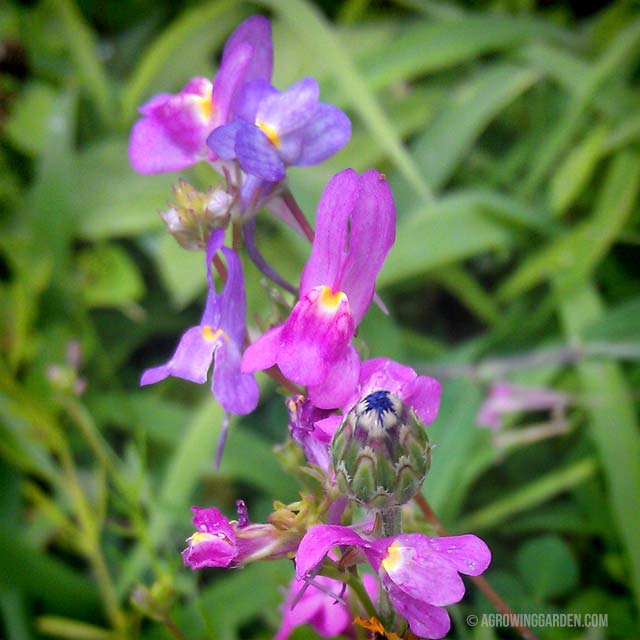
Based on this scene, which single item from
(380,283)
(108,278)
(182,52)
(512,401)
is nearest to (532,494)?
(512,401)

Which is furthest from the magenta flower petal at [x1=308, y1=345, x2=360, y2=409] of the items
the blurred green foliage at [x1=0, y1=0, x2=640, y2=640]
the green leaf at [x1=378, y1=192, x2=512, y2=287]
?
the green leaf at [x1=378, y1=192, x2=512, y2=287]

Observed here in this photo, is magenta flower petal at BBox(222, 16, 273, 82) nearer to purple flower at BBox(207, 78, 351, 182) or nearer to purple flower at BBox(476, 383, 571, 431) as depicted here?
purple flower at BBox(207, 78, 351, 182)

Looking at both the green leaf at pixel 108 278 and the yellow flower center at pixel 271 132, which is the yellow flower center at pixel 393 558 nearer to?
the yellow flower center at pixel 271 132

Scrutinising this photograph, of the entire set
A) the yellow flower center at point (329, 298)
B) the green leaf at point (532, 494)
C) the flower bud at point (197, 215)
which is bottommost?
the green leaf at point (532, 494)

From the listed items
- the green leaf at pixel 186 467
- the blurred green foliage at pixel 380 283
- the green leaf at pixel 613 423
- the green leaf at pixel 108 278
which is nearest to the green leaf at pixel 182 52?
the blurred green foliage at pixel 380 283

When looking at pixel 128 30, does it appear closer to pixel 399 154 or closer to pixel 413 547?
pixel 399 154

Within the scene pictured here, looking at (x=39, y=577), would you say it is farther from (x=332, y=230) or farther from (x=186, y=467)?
(x=332, y=230)
